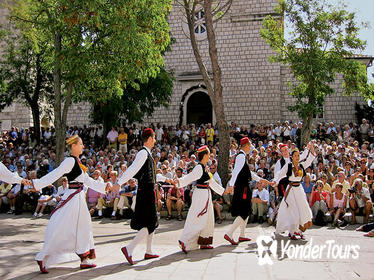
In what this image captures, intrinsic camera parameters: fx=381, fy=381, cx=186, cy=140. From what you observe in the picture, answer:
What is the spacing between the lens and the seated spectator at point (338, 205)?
10.3 meters

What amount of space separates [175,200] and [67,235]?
647 cm

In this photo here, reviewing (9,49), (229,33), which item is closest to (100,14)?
(9,49)

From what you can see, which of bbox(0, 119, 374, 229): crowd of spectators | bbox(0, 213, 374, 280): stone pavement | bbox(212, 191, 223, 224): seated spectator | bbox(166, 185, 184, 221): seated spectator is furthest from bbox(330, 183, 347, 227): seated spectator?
bbox(166, 185, 184, 221): seated spectator

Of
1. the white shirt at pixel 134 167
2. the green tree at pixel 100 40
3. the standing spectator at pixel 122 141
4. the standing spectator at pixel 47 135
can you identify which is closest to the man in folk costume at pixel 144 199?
the white shirt at pixel 134 167

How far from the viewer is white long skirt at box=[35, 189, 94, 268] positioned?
5.54 m

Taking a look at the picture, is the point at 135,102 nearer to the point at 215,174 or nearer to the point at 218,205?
the point at 215,174

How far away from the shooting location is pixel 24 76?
76.2 ft

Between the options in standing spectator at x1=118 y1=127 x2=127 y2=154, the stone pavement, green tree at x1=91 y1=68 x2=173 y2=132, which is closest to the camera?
the stone pavement

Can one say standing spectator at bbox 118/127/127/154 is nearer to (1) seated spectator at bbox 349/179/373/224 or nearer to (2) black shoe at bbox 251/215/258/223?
(2) black shoe at bbox 251/215/258/223

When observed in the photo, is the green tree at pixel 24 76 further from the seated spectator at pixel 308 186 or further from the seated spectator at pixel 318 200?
the seated spectator at pixel 318 200

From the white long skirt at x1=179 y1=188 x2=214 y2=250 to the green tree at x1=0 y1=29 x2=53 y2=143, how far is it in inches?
739

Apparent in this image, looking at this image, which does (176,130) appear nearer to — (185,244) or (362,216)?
(362,216)

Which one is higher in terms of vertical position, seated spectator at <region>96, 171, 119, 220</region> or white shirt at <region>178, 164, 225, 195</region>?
white shirt at <region>178, 164, 225, 195</region>

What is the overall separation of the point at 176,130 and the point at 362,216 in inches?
508
